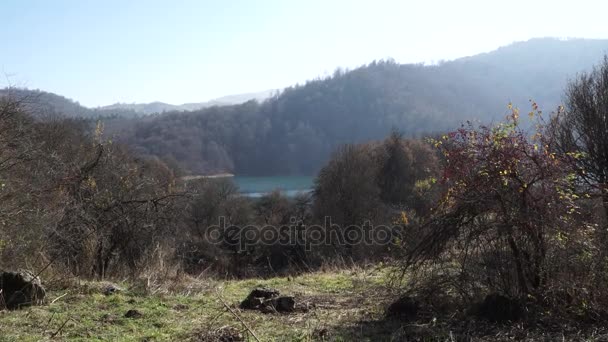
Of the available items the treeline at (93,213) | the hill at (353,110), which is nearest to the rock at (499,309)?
the treeline at (93,213)

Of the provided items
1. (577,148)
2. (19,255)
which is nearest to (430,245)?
(19,255)

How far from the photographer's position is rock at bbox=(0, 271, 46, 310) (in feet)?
15.7

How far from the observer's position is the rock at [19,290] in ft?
15.7

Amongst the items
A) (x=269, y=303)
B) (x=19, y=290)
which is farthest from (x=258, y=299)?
(x=19, y=290)

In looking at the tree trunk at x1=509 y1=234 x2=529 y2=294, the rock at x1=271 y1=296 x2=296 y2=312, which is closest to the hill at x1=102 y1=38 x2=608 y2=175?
the rock at x1=271 y1=296 x2=296 y2=312

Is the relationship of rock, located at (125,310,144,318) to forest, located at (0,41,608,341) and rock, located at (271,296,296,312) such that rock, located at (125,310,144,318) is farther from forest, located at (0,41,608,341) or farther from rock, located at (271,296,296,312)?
rock, located at (271,296,296,312)

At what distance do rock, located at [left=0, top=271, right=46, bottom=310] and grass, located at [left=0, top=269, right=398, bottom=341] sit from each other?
16cm

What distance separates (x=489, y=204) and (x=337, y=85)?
120 metres

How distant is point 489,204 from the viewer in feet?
14.9

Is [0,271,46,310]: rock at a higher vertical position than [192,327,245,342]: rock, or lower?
higher

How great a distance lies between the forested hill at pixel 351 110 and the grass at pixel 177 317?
61.4 meters

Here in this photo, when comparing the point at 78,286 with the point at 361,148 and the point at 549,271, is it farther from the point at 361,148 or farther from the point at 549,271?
the point at 361,148

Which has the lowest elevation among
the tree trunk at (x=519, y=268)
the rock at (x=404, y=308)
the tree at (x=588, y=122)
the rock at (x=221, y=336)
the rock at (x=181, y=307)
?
the rock at (x=404, y=308)

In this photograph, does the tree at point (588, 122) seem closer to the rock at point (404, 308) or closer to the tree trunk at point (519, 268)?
the tree trunk at point (519, 268)
